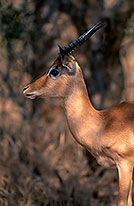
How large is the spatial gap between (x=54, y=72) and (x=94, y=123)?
25.2 inches

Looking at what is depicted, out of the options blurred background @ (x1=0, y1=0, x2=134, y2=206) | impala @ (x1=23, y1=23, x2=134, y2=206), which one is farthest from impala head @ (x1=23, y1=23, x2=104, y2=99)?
Result: blurred background @ (x1=0, y1=0, x2=134, y2=206)

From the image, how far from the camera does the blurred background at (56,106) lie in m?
5.69

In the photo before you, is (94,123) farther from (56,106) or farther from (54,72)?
(56,106)

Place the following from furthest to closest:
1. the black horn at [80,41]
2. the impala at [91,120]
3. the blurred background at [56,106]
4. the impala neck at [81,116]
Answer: the blurred background at [56,106], the impala neck at [81,116], the impala at [91,120], the black horn at [80,41]

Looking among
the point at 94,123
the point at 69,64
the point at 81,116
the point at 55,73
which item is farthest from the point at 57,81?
the point at 94,123

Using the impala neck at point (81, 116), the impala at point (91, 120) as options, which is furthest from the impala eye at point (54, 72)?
the impala neck at point (81, 116)

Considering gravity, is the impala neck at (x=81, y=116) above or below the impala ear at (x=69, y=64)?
below

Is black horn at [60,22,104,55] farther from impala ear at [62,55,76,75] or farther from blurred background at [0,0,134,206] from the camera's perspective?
blurred background at [0,0,134,206]

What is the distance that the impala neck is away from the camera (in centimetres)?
378

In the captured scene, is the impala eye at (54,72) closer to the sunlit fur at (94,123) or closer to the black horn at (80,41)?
the sunlit fur at (94,123)

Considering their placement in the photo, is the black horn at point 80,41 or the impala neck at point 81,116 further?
the impala neck at point 81,116

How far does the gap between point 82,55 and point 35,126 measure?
57.2 inches

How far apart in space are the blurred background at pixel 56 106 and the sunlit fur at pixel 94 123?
1.88 meters

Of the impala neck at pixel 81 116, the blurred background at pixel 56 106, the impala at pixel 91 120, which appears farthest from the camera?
the blurred background at pixel 56 106
